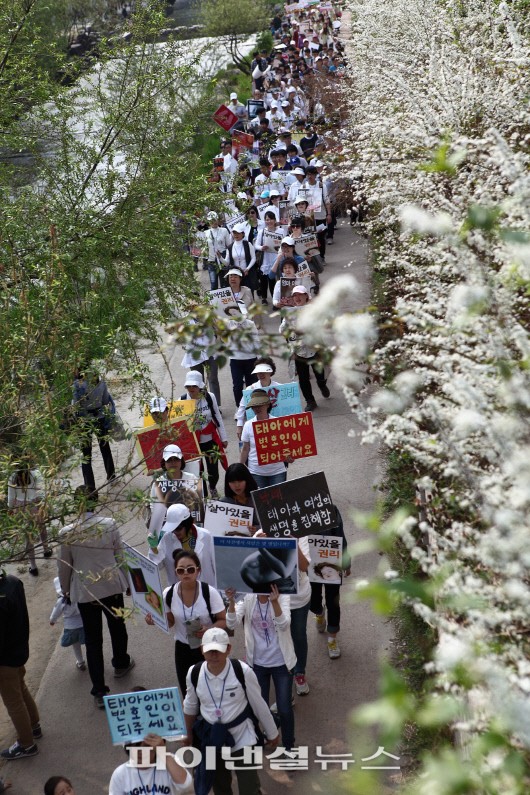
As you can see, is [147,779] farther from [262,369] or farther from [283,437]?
[262,369]

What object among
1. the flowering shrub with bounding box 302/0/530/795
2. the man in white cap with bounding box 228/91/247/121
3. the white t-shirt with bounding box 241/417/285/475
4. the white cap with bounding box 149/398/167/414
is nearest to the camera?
the flowering shrub with bounding box 302/0/530/795

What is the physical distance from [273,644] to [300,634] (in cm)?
68

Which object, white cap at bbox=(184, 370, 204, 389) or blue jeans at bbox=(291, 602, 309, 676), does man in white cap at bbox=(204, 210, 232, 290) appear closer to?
white cap at bbox=(184, 370, 204, 389)

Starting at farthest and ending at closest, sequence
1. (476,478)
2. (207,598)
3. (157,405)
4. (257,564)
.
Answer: (157,405)
(207,598)
(257,564)
(476,478)

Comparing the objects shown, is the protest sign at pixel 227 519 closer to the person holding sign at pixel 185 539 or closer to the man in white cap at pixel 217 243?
the person holding sign at pixel 185 539

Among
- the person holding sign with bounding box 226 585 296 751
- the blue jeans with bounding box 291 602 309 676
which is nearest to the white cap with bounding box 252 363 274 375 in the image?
the blue jeans with bounding box 291 602 309 676

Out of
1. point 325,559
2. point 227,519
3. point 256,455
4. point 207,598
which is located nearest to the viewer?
point 207,598

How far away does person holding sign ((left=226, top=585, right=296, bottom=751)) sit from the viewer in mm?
6609

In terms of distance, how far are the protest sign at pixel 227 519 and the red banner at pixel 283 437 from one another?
1445 millimetres

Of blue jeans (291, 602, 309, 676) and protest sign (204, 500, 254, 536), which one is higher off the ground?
protest sign (204, 500, 254, 536)

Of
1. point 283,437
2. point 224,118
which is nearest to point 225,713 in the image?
point 283,437

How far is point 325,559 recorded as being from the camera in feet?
25.1

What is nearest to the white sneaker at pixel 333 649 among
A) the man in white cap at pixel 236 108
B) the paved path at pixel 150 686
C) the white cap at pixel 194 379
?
the paved path at pixel 150 686

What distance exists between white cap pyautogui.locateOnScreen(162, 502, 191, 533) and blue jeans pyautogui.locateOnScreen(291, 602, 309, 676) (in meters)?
1.10
